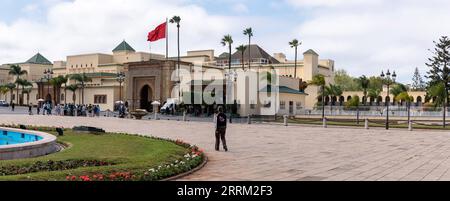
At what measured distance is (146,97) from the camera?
63.3 metres

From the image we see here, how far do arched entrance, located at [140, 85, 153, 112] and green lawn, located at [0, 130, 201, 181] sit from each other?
43818mm

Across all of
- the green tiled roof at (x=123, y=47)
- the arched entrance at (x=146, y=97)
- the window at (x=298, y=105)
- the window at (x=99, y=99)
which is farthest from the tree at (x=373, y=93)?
the window at (x=99, y=99)

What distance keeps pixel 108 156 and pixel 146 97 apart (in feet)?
168

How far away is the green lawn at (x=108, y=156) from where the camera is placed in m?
9.48

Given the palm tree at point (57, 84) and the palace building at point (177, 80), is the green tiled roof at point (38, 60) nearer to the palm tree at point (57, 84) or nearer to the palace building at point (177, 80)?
the palace building at point (177, 80)

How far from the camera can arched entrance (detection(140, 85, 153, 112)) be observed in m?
62.3

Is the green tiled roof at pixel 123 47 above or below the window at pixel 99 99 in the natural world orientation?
above

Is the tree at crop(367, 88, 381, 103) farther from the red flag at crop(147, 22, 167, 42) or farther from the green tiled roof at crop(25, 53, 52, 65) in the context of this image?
the green tiled roof at crop(25, 53, 52, 65)

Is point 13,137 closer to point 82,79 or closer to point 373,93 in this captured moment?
point 82,79

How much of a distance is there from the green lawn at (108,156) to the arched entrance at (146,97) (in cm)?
4382

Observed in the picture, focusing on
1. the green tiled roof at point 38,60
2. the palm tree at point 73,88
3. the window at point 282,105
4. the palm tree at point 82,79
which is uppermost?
the green tiled roof at point 38,60

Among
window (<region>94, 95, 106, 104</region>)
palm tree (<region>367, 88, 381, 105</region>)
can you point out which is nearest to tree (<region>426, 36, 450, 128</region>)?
palm tree (<region>367, 88, 381, 105</region>)

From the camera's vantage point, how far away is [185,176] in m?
10.3
